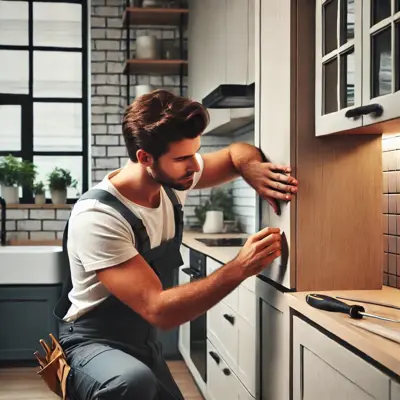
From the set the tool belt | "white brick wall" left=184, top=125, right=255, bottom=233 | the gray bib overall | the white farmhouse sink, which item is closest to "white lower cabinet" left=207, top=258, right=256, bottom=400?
the gray bib overall

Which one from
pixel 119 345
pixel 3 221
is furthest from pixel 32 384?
pixel 119 345

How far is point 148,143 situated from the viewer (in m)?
2.41

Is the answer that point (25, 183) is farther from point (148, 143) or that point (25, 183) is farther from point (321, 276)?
point (321, 276)

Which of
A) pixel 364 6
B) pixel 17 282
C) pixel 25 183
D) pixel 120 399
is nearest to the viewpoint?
pixel 364 6

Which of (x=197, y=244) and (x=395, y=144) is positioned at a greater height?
(x=395, y=144)

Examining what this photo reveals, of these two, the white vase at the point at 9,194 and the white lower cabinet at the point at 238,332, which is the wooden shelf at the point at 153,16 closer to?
the white vase at the point at 9,194

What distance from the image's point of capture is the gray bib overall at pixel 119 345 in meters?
2.10

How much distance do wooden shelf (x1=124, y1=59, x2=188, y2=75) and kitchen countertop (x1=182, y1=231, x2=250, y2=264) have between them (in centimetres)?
125

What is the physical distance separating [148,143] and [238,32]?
151 cm

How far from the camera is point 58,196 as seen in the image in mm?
5242

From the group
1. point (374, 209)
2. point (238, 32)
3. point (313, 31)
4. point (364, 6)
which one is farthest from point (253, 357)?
point (238, 32)

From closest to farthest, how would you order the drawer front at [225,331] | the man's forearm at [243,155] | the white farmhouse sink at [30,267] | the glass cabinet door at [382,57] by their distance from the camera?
the glass cabinet door at [382,57] → the man's forearm at [243,155] → the drawer front at [225,331] → the white farmhouse sink at [30,267]

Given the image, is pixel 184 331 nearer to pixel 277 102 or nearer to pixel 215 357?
pixel 215 357

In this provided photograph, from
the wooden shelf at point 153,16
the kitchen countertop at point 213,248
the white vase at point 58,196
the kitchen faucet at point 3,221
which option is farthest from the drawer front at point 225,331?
the wooden shelf at point 153,16
